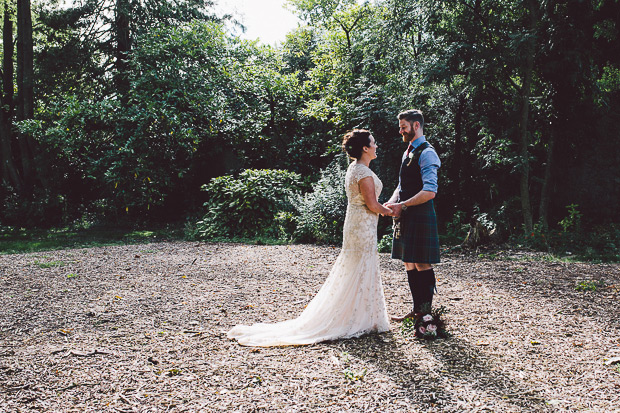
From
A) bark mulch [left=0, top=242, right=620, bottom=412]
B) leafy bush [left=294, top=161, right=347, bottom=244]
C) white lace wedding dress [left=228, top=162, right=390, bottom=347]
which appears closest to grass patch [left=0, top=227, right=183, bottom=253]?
leafy bush [left=294, top=161, right=347, bottom=244]

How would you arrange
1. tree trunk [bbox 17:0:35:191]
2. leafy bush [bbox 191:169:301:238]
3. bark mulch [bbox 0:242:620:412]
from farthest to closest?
tree trunk [bbox 17:0:35:191]
leafy bush [bbox 191:169:301:238]
bark mulch [bbox 0:242:620:412]

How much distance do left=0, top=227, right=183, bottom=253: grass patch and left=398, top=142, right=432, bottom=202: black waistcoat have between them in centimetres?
825

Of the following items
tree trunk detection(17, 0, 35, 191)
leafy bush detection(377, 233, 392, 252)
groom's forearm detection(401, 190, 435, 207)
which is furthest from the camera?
tree trunk detection(17, 0, 35, 191)

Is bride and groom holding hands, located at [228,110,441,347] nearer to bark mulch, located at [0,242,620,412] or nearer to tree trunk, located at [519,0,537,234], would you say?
bark mulch, located at [0,242,620,412]

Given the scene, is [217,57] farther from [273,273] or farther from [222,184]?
[273,273]

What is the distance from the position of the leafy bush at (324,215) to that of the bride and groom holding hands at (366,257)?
5.55m

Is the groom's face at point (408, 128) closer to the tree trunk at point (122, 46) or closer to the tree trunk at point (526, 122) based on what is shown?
the tree trunk at point (526, 122)

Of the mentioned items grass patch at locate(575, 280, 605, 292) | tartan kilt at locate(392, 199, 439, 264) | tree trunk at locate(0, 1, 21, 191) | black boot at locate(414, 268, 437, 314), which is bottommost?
grass patch at locate(575, 280, 605, 292)

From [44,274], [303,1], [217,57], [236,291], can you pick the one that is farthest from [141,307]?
[303,1]

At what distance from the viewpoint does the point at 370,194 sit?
3838 millimetres

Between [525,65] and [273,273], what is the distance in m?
6.22

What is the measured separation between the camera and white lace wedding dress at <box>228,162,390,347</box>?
386 centimetres

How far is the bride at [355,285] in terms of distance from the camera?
3.84 meters

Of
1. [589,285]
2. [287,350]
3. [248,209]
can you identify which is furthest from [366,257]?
[248,209]
